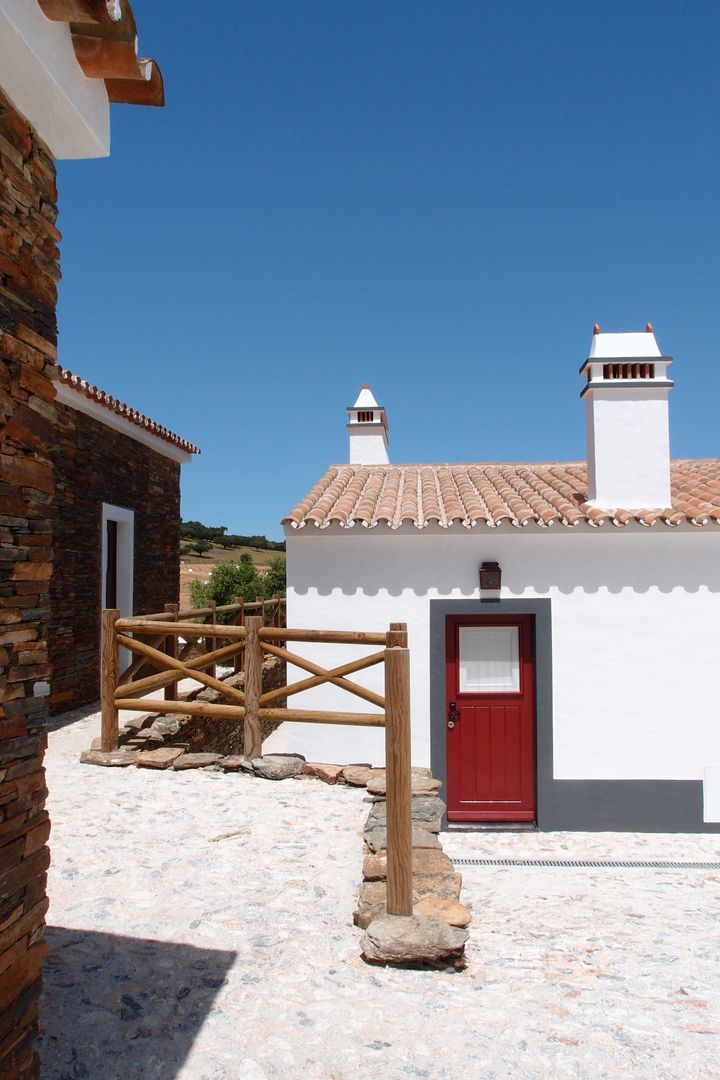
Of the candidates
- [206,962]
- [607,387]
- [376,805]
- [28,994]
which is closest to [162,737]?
[376,805]

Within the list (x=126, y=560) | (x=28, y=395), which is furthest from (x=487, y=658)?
(x=126, y=560)

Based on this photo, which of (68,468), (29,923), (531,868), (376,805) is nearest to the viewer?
(29,923)

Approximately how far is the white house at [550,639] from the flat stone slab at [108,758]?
1955 mm

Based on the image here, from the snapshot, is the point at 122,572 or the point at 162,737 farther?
the point at 122,572

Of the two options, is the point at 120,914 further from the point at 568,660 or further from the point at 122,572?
the point at 122,572

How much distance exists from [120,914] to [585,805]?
5690 millimetres

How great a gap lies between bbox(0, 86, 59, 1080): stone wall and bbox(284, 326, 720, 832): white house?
5.52m

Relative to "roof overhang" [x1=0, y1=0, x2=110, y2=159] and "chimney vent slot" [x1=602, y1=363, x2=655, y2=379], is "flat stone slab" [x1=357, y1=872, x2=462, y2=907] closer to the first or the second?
"roof overhang" [x1=0, y1=0, x2=110, y2=159]

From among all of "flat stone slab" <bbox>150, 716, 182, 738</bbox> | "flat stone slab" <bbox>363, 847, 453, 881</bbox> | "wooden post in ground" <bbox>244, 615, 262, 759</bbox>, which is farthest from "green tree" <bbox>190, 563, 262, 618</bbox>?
"flat stone slab" <bbox>363, 847, 453, 881</bbox>

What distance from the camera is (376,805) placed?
6.22 metres

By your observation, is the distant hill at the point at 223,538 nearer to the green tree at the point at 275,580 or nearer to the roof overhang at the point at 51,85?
the green tree at the point at 275,580

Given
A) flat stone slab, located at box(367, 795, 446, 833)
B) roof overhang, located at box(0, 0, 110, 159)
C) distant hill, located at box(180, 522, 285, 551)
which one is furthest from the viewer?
distant hill, located at box(180, 522, 285, 551)

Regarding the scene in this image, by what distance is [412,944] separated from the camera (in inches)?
150

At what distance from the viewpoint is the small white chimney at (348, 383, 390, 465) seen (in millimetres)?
12930
